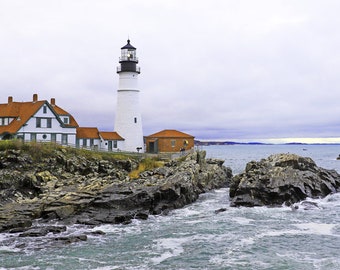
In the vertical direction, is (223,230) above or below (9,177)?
below

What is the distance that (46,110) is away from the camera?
4053 centimetres

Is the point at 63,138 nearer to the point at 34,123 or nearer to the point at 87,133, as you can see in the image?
the point at 34,123

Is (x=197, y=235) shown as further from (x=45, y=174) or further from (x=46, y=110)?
(x=46, y=110)

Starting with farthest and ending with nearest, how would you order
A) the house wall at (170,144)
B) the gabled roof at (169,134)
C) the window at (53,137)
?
the gabled roof at (169,134), the house wall at (170,144), the window at (53,137)

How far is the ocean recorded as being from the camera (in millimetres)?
15719

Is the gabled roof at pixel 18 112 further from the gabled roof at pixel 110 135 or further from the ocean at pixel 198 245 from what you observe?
the ocean at pixel 198 245

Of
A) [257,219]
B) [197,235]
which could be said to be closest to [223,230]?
[197,235]

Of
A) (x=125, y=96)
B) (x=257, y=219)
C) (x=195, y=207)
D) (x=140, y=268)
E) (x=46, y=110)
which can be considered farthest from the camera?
(x=125, y=96)

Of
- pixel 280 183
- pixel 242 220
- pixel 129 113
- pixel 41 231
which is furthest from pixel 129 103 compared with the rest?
pixel 41 231

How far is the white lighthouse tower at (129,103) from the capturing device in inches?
1781

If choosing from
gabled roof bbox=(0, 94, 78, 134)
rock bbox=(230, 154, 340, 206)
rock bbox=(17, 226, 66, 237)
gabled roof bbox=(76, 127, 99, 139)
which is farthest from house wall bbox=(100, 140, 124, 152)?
rock bbox=(17, 226, 66, 237)

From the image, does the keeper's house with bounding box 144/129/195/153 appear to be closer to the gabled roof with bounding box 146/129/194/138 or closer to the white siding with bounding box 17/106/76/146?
the gabled roof with bounding box 146/129/194/138

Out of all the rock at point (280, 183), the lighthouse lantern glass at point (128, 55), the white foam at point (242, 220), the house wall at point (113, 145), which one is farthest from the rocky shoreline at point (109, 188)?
the lighthouse lantern glass at point (128, 55)

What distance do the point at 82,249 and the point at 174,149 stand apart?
101 feet
